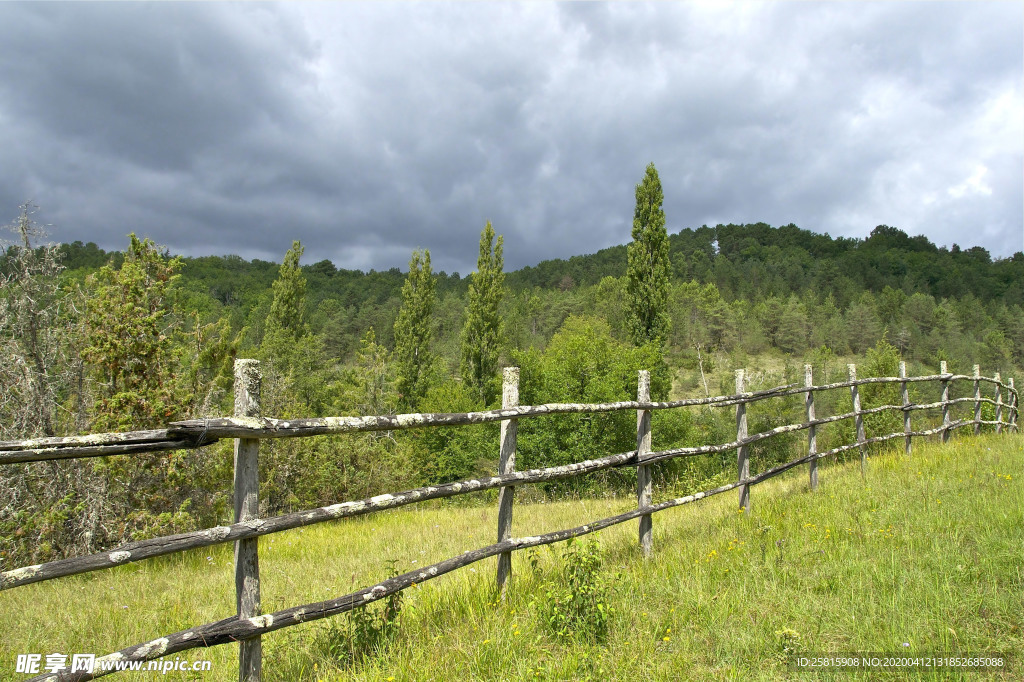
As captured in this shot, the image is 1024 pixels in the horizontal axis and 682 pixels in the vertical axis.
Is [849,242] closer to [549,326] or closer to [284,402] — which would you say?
[549,326]

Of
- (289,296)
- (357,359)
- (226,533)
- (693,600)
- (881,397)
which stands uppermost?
(289,296)

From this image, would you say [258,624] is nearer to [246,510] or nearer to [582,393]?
[246,510]

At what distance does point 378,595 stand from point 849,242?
14885 centimetres

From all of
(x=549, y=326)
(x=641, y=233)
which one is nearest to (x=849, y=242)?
(x=549, y=326)

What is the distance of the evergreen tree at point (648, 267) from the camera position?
3178 cm

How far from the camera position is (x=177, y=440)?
8.84ft

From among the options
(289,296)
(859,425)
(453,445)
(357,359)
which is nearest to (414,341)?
(357,359)

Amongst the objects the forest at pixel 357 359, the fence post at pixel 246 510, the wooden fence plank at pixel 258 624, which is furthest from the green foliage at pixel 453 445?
the fence post at pixel 246 510

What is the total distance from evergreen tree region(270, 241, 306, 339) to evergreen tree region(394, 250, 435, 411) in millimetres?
10128

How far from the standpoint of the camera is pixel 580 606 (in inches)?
132

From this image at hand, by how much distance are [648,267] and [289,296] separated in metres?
25.4

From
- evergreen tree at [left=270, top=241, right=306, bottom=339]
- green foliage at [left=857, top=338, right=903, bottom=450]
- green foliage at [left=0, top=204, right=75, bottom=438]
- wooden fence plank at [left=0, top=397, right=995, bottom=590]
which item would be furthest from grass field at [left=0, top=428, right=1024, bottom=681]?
evergreen tree at [left=270, top=241, right=306, bottom=339]

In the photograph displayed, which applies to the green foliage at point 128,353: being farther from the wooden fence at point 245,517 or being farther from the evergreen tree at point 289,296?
the evergreen tree at point 289,296

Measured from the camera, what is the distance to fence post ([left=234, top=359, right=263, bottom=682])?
2680 millimetres
